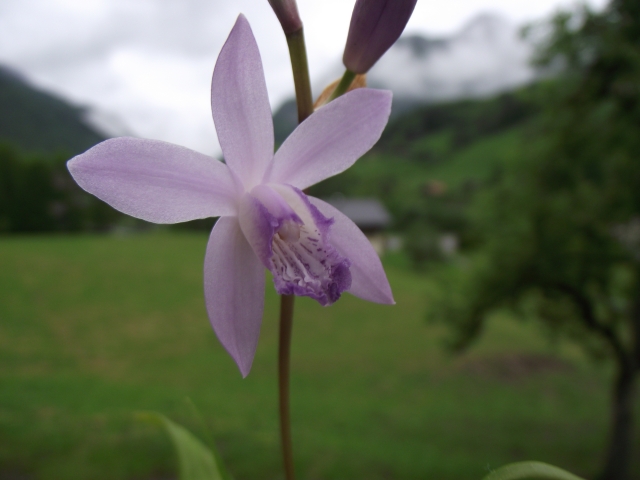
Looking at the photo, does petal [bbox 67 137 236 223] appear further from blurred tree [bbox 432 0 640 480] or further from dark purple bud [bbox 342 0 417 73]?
blurred tree [bbox 432 0 640 480]

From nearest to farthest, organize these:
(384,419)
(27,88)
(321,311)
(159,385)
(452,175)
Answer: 1. (384,419)
2. (159,385)
3. (27,88)
4. (321,311)
5. (452,175)

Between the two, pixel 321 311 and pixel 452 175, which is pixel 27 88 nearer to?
pixel 321 311

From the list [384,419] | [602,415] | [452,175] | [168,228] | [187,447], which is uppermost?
[187,447]

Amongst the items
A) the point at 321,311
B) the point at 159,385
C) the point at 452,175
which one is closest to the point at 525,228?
the point at 159,385

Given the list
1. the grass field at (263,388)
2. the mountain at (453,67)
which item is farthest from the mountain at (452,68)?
the grass field at (263,388)

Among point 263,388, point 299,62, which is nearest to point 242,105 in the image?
point 299,62

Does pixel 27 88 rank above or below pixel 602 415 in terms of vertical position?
above

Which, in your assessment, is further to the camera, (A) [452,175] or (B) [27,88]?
(A) [452,175]
